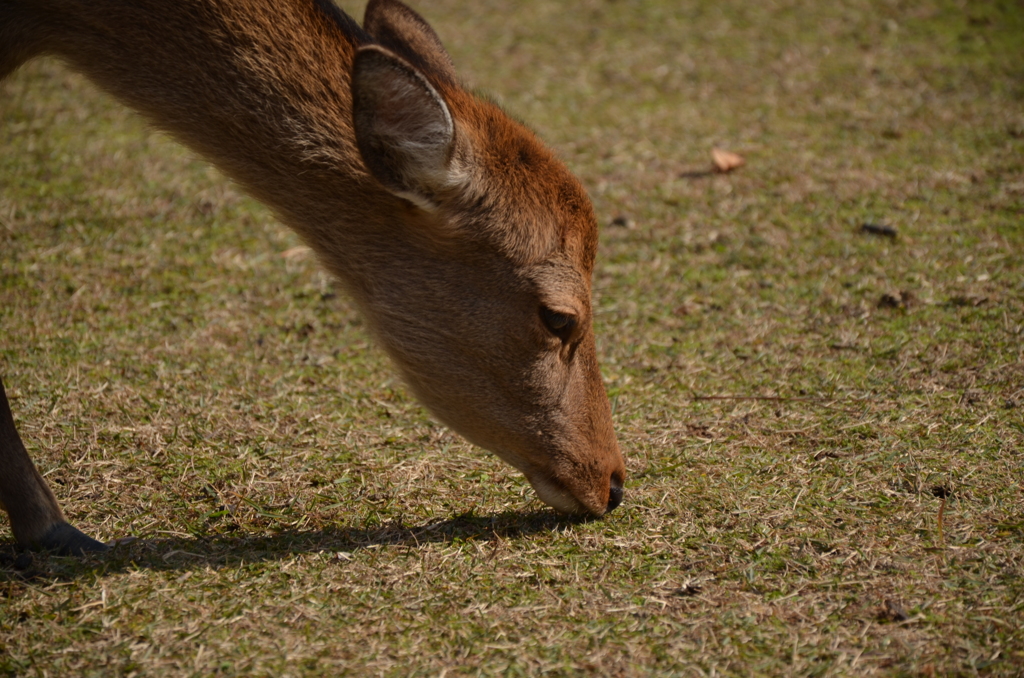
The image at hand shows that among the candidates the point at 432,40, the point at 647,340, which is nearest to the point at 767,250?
the point at 647,340

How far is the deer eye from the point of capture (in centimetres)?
367

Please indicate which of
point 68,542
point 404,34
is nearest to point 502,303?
point 404,34

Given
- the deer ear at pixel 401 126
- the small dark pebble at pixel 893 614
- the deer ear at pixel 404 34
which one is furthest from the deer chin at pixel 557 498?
the deer ear at pixel 404 34

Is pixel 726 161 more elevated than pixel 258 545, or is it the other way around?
pixel 726 161

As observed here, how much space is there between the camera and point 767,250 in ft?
20.5

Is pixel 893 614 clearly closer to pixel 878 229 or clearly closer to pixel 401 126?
pixel 401 126

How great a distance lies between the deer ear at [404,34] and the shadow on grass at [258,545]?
207cm

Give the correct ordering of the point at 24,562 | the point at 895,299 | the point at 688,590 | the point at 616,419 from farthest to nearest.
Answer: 1. the point at 895,299
2. the point at 616,419
3. the point at 24,562
4. the point at 688,590

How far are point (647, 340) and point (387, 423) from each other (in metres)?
Answer: 1.72

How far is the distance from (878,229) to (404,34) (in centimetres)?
384

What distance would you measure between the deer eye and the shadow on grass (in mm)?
841

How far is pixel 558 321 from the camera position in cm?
369

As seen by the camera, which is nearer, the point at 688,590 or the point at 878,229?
the point at 688,590

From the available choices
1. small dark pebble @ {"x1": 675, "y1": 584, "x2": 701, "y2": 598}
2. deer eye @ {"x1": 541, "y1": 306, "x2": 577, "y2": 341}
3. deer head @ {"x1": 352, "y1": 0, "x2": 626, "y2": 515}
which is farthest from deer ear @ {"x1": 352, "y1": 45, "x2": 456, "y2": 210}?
small dark pebble @ {"x1": 675, "y1": 584, "x2": 701, "y2": 598}
